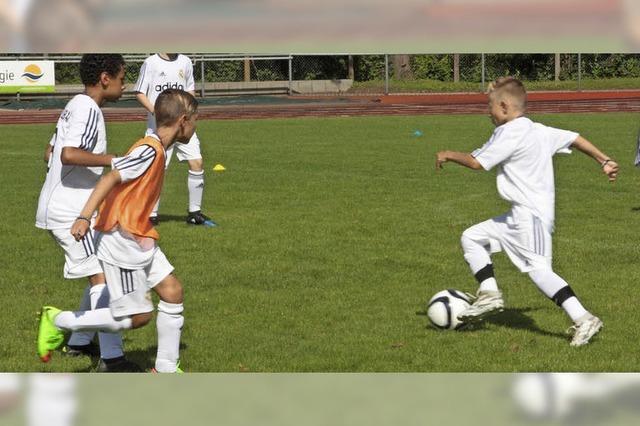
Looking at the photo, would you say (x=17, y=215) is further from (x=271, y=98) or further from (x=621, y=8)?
(x=271, y=98)

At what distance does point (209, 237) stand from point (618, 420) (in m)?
10.8

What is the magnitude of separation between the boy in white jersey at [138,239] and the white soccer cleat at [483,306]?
2308 millimetres

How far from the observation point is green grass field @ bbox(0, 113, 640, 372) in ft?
20.6

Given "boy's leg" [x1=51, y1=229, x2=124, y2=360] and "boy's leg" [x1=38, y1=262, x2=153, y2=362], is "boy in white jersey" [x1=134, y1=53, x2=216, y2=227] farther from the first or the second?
"boy's leg" [x1=38, y1=262, x2=153, y2=362]

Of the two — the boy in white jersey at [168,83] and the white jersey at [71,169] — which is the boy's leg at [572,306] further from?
the boy in white jersey at [168,83]

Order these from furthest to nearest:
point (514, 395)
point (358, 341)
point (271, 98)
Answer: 1. point (271, 98)
2. point (358, 341)
3. point (514, 395)

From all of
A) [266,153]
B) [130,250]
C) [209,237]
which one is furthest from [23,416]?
[266,153]

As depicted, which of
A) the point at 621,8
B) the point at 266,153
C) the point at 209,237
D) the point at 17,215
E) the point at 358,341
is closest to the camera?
the point at 621,8

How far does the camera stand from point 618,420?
81 centimetres

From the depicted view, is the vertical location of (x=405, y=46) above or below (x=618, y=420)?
above

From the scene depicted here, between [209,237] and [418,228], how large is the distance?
2.49 metres

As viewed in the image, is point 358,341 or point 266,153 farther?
point 266,153

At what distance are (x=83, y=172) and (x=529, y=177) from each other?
110 inches

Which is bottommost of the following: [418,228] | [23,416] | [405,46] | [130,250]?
[418,228]
